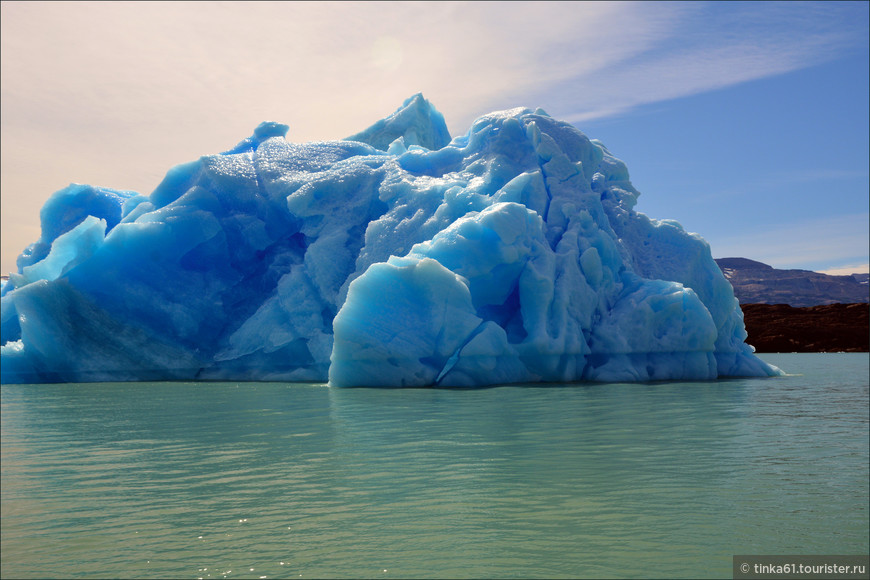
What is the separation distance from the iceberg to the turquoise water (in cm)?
350

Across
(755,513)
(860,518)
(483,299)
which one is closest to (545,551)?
(755,513)

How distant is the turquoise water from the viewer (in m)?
3.33

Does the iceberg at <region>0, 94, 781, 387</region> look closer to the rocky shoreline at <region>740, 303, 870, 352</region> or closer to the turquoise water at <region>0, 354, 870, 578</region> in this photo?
the turquoise water at <region>0, 354, 870, 578</region>

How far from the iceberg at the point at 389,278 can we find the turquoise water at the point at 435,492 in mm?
3500

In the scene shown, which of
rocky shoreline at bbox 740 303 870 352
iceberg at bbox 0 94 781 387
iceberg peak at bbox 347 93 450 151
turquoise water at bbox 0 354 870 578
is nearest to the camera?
turquoise water at bbox 0 354 870 578

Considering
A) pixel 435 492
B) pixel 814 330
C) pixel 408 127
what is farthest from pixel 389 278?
pixel 814 330

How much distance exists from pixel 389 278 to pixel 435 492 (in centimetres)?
716

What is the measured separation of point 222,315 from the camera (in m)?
15.6

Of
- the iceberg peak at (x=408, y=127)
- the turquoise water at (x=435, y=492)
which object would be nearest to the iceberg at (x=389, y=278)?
the iceberg peak at (x=408, y=127)

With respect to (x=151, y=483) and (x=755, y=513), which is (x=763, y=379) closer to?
(x=755, y=513)

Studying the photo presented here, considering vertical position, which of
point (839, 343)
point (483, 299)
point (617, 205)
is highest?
point (617, 205)

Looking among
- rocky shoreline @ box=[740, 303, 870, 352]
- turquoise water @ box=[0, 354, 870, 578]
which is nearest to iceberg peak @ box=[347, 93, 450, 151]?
turquoise water @ box=[0, 354, 870, 578]

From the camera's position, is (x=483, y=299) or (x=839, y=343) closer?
(x=483, y=299)

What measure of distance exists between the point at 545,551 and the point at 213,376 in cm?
1279
